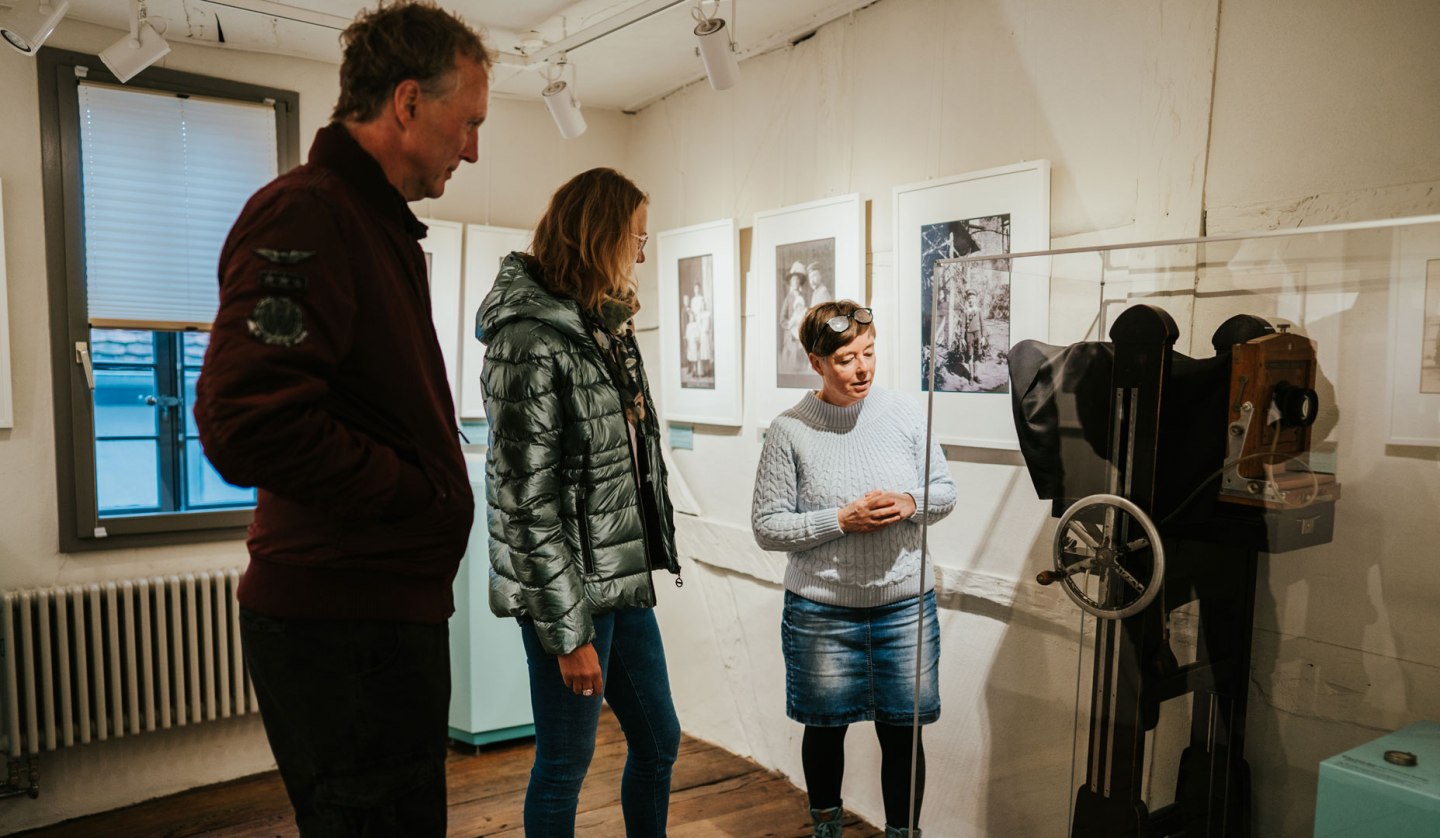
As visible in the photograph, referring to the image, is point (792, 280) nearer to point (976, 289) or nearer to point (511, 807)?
point (976, 289)

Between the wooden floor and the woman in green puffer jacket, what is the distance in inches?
44.4

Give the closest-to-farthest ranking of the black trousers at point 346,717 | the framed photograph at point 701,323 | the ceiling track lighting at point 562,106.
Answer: the black trousers at point 346,717, the ceiling track lighting at point 562,106, the framed photograph at point 701,323

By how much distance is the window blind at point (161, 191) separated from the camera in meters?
3.19

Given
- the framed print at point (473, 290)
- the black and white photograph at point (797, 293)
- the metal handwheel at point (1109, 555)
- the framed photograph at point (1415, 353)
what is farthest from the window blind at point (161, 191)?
the framed photograph at point (1415, 353)

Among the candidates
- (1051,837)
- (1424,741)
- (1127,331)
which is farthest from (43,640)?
(1424,741)

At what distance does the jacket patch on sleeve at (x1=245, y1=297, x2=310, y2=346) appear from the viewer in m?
0.99

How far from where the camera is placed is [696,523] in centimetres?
377

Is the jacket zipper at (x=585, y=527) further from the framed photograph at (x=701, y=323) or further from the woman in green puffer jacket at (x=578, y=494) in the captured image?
the framed photograph at (x=701, y=323)

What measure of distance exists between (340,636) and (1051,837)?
1.29m

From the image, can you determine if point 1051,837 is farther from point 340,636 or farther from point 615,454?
point 340,636

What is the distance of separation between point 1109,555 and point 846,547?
810mm

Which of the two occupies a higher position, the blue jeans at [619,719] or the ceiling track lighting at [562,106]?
the ceiling track lighting at [562,106]

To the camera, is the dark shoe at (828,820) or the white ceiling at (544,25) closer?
the dark shoe at (828,820)

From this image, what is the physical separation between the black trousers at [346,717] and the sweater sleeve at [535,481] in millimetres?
518
